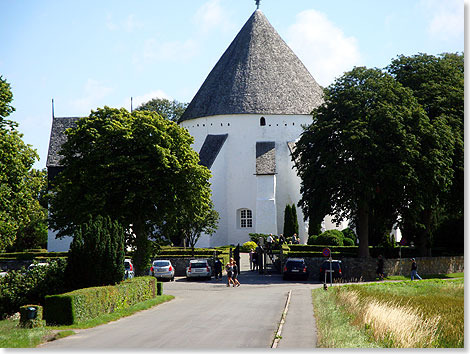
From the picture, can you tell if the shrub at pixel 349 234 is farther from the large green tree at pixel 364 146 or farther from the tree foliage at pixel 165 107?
the tree foliage at pixel 165 107

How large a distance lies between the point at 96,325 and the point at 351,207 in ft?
82.2

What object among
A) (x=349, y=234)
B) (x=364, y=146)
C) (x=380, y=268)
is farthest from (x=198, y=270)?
(x=349, y=234)

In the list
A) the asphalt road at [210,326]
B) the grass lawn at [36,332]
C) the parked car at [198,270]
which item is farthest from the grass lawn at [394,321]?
the parked car at [198,270]

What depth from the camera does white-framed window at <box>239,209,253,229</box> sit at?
68500 millimetres

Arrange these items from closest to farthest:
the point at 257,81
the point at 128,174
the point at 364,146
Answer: the point at 128,174, the point at 364,146, the point at 257,81

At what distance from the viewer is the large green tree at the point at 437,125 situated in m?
42.5

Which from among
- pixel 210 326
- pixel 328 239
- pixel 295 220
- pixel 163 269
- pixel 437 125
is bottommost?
pixel 163 269

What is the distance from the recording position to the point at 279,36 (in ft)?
250

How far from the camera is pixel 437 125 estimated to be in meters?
43.1

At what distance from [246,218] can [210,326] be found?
1929 inches

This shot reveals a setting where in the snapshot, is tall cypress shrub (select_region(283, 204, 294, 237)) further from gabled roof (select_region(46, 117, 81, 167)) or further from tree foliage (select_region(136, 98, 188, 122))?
tree foliage (select_region(136, 98, 188, 122))

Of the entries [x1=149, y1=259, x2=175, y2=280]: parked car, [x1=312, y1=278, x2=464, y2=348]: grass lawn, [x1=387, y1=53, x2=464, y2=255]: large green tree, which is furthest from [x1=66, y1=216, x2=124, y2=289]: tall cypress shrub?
[x1=387, y1=53, x2=464, y2=255]: large green tree

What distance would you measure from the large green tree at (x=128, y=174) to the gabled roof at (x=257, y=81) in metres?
35.6

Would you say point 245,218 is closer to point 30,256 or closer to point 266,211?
point 266,211
